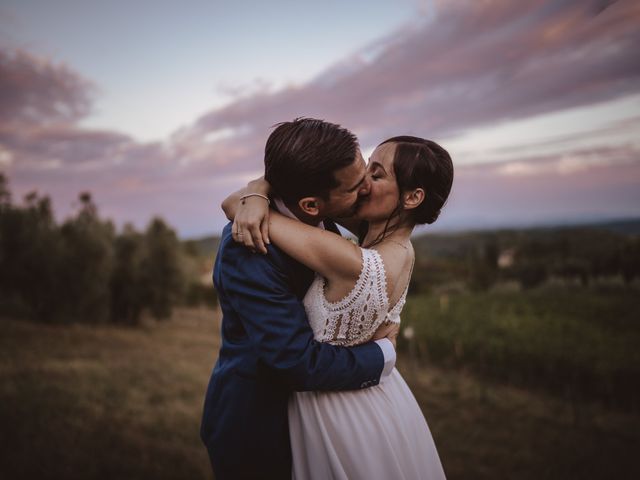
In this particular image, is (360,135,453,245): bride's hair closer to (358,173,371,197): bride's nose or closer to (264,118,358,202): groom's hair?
(358,173,371,197): bride's nose

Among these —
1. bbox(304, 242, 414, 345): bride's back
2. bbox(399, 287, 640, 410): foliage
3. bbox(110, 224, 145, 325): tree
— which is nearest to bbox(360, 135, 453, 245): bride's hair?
bbox(304, 242, 414, 345): bride's back

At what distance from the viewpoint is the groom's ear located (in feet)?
6.02

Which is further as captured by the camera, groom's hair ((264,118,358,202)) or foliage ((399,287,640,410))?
foliage ((399,287,640,410))

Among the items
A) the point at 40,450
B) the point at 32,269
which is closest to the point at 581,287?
the point at 40,450

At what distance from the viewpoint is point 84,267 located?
2545 cm

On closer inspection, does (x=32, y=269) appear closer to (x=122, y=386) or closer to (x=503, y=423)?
(x=122, y=386)

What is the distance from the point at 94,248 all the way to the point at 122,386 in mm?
17266

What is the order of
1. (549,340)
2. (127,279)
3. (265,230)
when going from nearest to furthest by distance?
1. (265,230)
2. (549,340)
3. (127,279)

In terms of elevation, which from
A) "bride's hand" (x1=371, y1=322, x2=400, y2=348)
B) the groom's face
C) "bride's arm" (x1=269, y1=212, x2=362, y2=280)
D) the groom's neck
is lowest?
"bride's hand" (x1=371, y1=322, x2=400, y2=348)

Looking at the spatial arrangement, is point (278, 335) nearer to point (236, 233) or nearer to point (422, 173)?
A: point (236, 233)

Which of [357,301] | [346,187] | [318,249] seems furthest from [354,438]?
[346,187]

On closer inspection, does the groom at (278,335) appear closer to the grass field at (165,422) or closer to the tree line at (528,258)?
the grass field at (165,422)

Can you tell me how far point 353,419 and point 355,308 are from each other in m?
0.50

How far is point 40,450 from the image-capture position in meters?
5.96
